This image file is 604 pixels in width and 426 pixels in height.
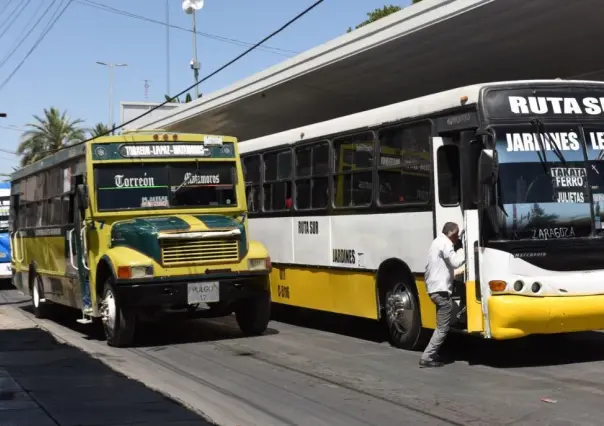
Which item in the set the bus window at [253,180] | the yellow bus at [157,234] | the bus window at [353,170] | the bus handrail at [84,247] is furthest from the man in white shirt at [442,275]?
the bus window at [253,180]

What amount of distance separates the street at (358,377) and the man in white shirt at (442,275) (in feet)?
1.49

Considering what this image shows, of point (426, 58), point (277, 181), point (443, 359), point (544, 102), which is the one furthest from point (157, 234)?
point (426, 58)

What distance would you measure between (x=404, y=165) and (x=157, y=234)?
3406mm

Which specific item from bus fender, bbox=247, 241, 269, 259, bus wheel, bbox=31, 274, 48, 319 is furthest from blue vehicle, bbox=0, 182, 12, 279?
bus fender, bbox=247, 241, 269, 259

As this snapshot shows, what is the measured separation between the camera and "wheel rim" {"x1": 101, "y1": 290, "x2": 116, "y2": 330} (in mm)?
12055

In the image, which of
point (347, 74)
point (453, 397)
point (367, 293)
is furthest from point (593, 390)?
point (347, 74)

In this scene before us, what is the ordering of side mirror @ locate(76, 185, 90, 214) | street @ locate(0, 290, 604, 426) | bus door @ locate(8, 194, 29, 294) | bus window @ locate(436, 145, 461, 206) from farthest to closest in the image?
bus door @ locate(8, 194, 29, 294), side mirror @ locate(76, 185, 90, 214), bus window @ locate(436, 145, 461, 206), street @ locate(0, 290, 604, 426)

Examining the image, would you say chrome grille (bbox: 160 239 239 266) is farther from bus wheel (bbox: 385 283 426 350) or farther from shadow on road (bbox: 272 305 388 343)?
shadow on road (bbox: 272 305 388 343)

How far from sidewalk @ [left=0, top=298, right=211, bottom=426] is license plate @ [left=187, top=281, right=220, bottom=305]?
157 centimetres

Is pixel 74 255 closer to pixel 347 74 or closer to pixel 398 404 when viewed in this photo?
pixel 398 404

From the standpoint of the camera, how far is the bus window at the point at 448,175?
1005 cm

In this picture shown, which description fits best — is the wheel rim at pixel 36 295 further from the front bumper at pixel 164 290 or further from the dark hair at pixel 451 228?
the dark hair at pixel 451 228

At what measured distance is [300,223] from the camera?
13.8m

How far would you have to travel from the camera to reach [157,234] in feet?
38.1
